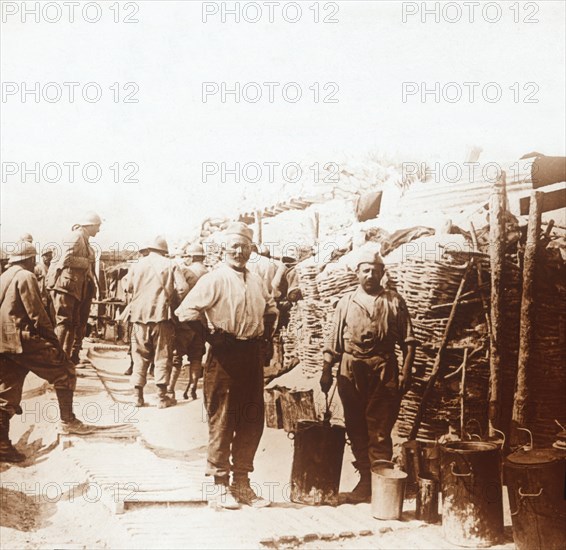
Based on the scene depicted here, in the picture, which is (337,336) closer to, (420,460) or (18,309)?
(420,460)

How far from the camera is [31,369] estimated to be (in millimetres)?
4582

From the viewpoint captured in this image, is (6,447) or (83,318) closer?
(6,447)

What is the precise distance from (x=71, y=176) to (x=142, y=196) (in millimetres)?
509

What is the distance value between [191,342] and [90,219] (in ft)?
3.47

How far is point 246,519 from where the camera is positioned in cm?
439

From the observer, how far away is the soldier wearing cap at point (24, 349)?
4516mm

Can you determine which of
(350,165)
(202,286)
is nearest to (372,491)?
(202,286)

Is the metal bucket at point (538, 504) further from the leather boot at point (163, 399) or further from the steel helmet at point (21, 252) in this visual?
the steel helmet at point (21, 252)

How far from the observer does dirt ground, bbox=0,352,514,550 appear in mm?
4324

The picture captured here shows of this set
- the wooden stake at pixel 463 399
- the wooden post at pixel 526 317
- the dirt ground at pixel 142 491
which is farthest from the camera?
the wooden post at pixel 526 317

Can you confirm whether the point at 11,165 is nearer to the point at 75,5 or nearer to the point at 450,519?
the point at 75,5

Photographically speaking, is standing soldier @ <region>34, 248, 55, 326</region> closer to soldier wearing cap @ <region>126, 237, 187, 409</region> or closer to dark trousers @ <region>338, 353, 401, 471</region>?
soldier wearing cap @ <region>126, 237, 187, 409</region>

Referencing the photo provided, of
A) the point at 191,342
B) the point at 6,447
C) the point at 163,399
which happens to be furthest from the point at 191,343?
the point at 6,447

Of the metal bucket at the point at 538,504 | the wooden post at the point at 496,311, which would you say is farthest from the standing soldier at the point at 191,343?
the metal bucket at the point at 538,504
